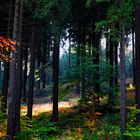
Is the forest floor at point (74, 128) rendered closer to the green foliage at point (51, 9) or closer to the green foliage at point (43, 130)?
the green foliage at point (43, 130)

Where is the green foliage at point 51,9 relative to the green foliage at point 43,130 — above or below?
above

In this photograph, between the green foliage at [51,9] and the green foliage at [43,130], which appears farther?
the green foliage at [51,9]

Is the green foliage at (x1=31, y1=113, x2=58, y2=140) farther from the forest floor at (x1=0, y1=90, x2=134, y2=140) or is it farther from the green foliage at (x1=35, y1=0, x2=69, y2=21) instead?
the green foliage at (x1=35, y1=0, x2=69, y2=21)

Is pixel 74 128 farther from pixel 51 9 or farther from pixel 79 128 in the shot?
pixel 51 9

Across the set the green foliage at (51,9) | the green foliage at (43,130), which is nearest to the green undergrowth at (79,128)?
the green foliage at (43,130)

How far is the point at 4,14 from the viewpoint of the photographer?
1003 inches

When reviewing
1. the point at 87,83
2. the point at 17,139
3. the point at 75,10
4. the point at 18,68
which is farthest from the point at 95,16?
the point at 17,139

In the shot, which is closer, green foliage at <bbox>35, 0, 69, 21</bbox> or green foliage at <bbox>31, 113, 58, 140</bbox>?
green foliage at <bbox>31, 113, 58, 140</bbox>

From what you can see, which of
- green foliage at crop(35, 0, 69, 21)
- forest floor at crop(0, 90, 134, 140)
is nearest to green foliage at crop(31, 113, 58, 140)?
forest floor at crop(0, 90, 134, 140)

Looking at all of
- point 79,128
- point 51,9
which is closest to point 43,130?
point 79,128

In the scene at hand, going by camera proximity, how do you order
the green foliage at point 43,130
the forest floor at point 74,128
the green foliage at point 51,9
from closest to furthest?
the forest floor at point 74,128, the green foliage at point 43,130, the green foliage at point 51,9

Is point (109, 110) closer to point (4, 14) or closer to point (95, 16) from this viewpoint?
point (95, 16)

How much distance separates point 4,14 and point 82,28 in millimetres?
6844

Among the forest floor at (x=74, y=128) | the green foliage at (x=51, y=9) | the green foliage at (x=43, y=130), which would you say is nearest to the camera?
the forest floor at (x=74, y=128)
